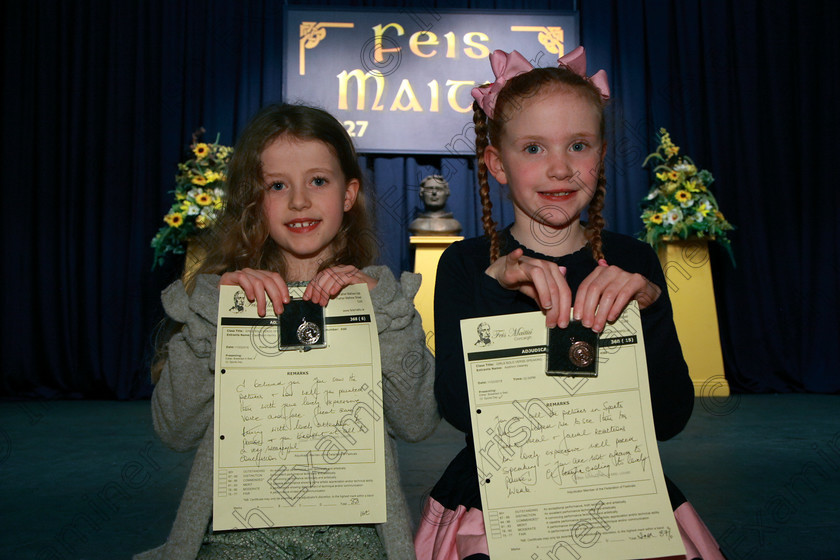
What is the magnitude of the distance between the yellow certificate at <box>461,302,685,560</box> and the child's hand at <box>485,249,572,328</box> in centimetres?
2

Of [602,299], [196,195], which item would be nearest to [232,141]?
[196,195]

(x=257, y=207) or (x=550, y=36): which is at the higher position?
(x=550, y=36)

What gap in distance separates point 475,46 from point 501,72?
397 centimetres

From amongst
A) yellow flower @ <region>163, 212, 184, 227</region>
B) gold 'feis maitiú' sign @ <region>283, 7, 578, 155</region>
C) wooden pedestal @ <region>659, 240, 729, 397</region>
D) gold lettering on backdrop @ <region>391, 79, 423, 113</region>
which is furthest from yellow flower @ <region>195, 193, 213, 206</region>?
wooden pedestal @ <region>659, 240, 729, 397</region>

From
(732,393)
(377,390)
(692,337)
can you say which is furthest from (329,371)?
(732,393)

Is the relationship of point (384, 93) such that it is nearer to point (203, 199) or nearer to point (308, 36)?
point (308, 36)

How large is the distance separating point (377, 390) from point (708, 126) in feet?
15.2

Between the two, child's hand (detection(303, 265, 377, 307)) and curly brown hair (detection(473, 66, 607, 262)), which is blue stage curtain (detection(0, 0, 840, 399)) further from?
child's hand (detection(303, 265, 377, 307))

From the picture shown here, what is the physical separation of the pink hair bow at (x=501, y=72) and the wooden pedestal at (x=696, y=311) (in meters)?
3.34

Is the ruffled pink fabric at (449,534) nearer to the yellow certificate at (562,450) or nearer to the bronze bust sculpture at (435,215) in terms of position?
the yellow certificate at (562,450)

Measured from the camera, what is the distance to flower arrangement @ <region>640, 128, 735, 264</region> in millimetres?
4023

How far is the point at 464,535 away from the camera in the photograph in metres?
0.87

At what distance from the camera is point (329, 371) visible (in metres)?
0.86

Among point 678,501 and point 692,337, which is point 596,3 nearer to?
point 692,337
